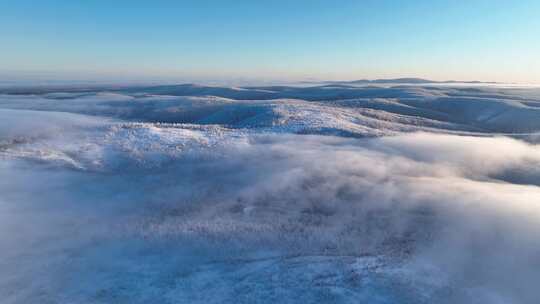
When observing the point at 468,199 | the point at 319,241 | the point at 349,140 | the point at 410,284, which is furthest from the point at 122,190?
the point at 349,140

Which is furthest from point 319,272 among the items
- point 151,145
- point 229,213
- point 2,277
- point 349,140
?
point 349,140

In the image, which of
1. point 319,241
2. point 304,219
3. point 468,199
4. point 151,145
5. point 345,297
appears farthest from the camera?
point 151,145

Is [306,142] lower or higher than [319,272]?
higher

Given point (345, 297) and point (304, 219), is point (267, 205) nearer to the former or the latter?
point (304, 219)

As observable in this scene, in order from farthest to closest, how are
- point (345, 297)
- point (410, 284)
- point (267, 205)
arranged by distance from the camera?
point (267, 205) → point (410, 284) → point (345, 297)

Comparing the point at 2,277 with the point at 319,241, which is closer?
the point at 2,277

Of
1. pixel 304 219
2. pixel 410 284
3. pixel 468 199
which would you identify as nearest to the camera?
pixel 410 284

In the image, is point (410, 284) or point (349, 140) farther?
point (349, 140)

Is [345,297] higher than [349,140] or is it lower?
lower

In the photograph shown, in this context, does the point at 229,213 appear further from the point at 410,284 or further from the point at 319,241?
the point at 410,284
